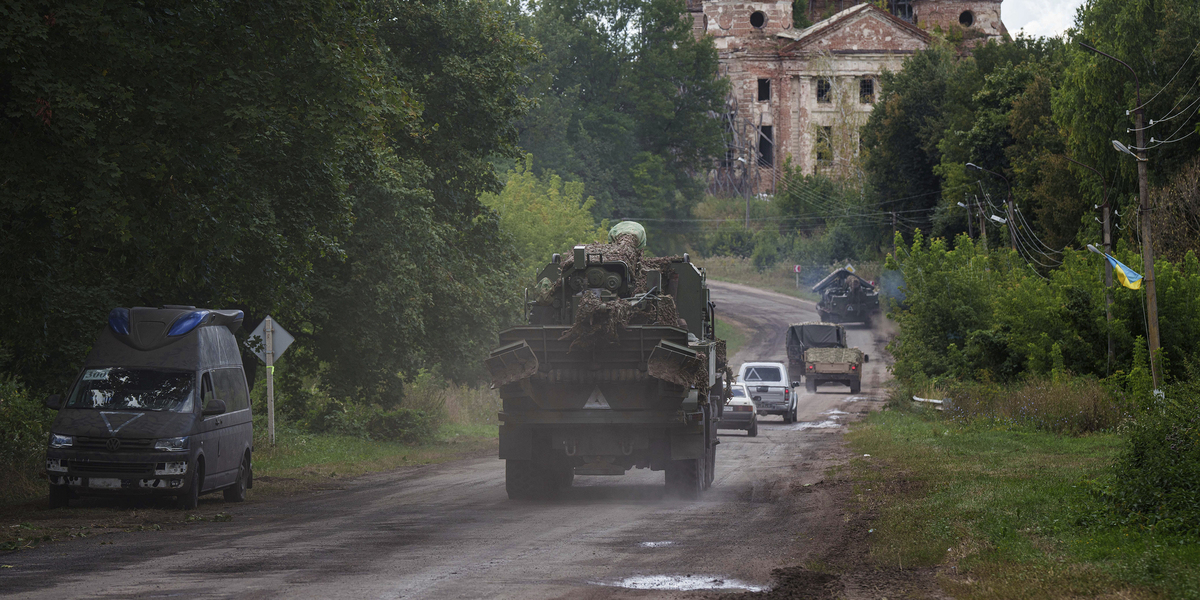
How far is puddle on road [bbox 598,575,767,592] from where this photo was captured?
376 inches

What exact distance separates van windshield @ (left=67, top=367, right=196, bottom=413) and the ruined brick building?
81.6 metres

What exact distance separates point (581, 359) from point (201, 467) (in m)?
5.25

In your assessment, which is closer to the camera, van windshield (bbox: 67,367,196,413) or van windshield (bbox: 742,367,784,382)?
van windshield (bbox: 67,367,196,413)

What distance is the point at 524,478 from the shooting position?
16609 mm

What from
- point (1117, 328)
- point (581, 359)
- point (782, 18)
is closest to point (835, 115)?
point (782, 18)

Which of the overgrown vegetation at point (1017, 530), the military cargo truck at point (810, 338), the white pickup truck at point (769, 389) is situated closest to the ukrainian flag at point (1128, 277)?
the overgrown vegetation at point (1017, 530)

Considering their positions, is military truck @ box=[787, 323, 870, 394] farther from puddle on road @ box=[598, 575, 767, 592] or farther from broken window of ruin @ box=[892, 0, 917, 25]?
broken window of ruin @ box=[892, 0, 917, 25]

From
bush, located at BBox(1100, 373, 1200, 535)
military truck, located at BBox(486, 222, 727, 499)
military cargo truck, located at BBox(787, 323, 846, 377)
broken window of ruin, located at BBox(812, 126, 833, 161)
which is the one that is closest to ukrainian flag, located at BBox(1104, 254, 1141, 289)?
bush, located at BBox(1100, 373, 1200, 535)

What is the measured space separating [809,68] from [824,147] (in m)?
6.46

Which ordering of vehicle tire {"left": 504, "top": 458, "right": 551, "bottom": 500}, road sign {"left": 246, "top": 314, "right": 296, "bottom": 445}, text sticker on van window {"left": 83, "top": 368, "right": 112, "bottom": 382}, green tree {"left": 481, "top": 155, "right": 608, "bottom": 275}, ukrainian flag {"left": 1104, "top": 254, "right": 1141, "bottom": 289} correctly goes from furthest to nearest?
green tree {"left": 481, "top": 155, "right": 608, "bottom": 275}, ukrainian flag {"left": 1104, "top": 254, "right": 1141, "bottom": 289}, road sign {"left": 246, "top": 314, "right": 296, "bottom": 445}, vehicle tire {"left": 504, "top": 458, "right": 551, "bottom": 500}, text sticker on van window {"left": 83, "top": 368, "right": 112, "bottom": 382}

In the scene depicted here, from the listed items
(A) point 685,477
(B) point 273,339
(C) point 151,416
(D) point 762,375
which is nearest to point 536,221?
(D) point 762,375

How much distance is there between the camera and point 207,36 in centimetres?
1538

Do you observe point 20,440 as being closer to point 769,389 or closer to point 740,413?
point 740,413

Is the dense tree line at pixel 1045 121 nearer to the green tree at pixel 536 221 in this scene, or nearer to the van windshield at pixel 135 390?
the green tree at pixel 536 221
